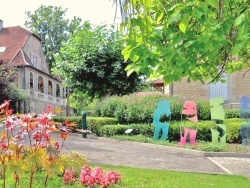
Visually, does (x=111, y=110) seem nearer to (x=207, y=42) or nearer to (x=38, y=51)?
(x=207, y=42)

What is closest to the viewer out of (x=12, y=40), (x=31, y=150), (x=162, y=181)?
(x=31, y=150)

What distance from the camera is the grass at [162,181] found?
6094 mm

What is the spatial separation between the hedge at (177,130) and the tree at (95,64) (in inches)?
285

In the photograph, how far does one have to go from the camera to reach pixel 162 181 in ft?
21.9

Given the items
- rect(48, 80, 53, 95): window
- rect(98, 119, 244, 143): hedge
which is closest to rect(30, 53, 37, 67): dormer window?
rect(48, 80, 53, 95): window

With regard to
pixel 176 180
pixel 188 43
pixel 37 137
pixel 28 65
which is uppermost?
pixel 28 65

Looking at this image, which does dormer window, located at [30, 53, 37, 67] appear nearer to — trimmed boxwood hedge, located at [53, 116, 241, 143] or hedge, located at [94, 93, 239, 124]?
hedge, located at [94, 93, 239, 124]

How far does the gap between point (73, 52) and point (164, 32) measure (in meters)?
21.5

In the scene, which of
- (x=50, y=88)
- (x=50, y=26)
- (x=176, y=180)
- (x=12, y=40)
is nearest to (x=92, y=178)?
(x=176, y=180)

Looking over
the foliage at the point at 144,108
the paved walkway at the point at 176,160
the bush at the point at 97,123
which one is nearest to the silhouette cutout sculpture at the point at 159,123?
the paved walkway at the point at 176,160

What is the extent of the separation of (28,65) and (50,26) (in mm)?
20827

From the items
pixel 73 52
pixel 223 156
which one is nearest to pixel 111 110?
pixel 73 52

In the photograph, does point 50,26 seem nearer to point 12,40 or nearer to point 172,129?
point 12,40

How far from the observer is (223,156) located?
454 inches
